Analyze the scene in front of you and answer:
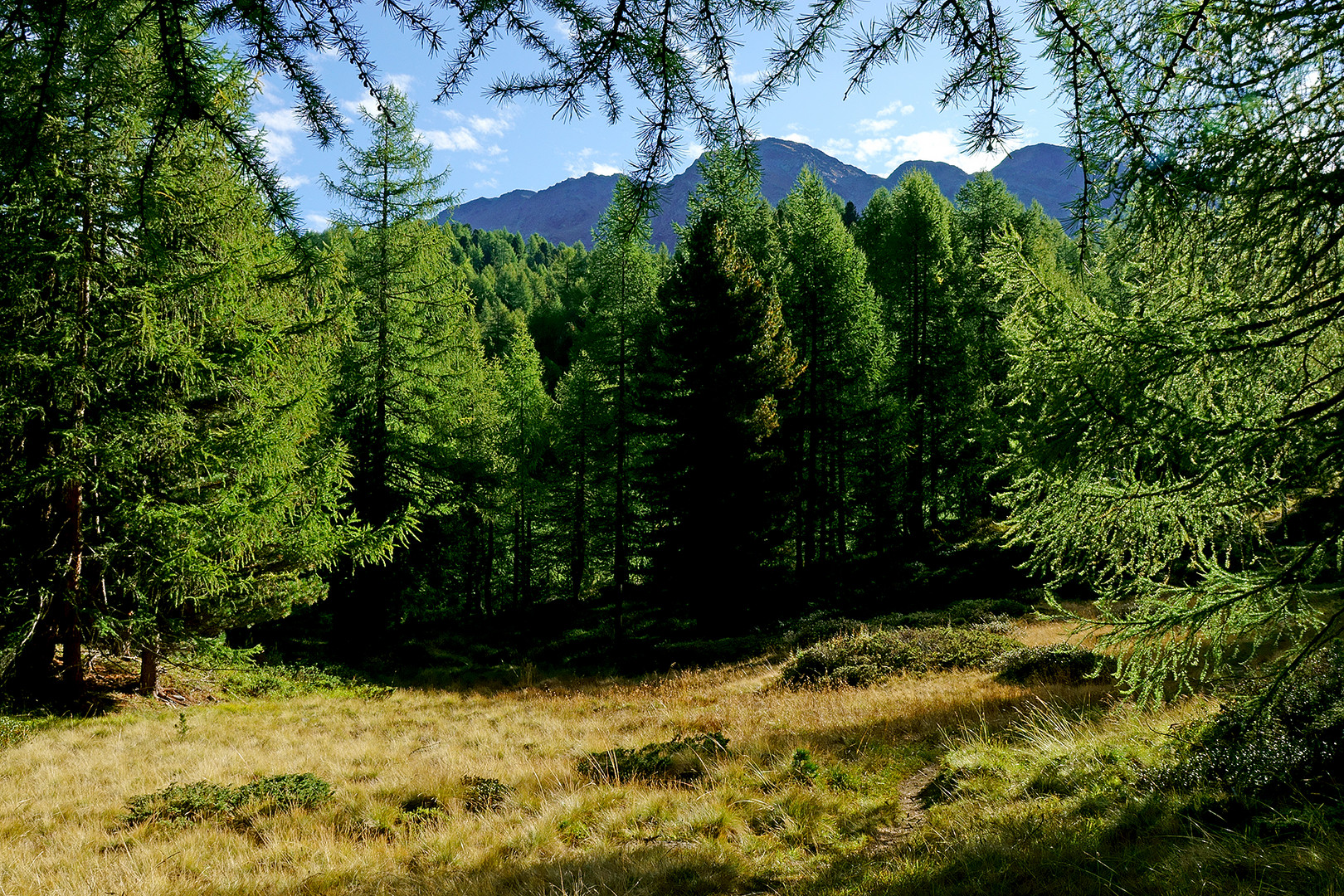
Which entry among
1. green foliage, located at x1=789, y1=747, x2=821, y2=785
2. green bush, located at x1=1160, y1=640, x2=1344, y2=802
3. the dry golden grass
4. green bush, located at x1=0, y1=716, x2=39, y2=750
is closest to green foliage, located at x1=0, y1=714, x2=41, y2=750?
green bush, located at x1=0, y1=716, x2=39, y2=750

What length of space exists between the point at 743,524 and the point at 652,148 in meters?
15.7

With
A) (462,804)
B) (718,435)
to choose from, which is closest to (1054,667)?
(462,804)

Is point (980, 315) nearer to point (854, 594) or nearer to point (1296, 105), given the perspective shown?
point (854, 594)

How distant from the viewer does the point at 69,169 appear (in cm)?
889

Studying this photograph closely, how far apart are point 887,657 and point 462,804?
779 cm

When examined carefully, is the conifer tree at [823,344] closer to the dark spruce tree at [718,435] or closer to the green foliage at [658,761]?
the dark spruce tree at [718,435]

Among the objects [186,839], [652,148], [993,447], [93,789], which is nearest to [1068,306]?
[652,148]

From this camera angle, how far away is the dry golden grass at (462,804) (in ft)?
13.9

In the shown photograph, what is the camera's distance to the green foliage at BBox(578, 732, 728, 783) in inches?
243

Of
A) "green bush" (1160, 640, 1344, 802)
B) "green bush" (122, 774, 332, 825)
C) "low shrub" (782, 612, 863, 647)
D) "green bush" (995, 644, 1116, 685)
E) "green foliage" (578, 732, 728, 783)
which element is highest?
"green bush" (1160, 640, 1344, 802)

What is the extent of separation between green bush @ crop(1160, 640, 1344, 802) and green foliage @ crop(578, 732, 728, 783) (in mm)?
3915

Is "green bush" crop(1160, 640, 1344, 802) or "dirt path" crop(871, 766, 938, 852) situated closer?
"green bush" crop(1160, 640, 1344, 802)

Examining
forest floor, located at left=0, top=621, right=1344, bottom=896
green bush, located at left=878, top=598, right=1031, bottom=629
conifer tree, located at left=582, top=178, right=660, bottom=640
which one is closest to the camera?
forest floor, located at left=0, top=621, right=1344, bottom=896

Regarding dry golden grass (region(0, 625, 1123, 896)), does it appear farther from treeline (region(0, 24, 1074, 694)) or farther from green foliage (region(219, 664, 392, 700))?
treeline (region(0, 24, 1074, 694))
